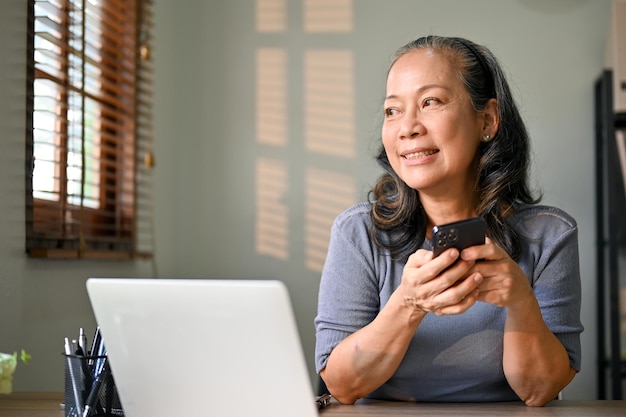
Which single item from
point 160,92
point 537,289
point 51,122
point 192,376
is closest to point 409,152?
point 537,289

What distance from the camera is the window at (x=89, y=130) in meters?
2.29

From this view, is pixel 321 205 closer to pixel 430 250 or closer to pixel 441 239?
pixel 430 250

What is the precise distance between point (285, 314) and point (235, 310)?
0.22 feet

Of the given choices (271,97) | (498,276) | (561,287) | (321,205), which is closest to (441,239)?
(498,276)

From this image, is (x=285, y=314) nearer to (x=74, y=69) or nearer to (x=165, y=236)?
(x=74, y=69)

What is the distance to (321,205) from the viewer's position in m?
3.50

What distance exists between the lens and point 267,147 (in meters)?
3.54

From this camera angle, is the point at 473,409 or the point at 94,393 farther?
the point at 473,409

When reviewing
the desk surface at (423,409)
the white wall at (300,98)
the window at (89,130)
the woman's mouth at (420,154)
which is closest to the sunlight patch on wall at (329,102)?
the white wall at (300,98)

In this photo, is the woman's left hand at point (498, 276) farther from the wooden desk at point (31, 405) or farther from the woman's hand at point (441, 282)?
the wooden desk at point (31, 405)

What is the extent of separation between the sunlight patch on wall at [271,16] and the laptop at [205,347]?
2.64m

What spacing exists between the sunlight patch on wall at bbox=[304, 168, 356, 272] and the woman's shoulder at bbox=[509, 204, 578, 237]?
1822 mm

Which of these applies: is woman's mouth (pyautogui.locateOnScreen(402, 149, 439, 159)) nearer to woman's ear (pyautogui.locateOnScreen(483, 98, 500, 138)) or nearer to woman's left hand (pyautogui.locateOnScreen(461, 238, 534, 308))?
woman's ear (pyautogui.locateOnScreen(483, 98, 500, 138))

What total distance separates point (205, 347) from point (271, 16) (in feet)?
9.07
